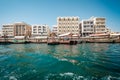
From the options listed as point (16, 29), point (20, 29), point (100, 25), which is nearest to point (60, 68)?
point (100, 25)

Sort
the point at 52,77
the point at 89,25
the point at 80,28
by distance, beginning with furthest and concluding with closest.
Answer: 1. the point at 80,28
2. the point at 89,25
3. the point at 52,77

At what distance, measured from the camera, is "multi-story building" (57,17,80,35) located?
326 feet

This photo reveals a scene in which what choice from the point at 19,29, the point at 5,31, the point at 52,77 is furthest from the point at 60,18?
the point at 52,77

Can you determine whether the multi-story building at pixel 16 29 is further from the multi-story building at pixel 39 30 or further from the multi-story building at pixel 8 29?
the multi-story building at pixel 39 30

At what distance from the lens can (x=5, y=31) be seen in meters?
113

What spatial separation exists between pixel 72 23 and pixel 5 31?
200 feet

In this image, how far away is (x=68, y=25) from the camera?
100m

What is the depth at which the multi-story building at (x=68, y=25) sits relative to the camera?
99.3 metres

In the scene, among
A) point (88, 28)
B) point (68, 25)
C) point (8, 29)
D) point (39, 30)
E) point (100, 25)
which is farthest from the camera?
point (8, 29)

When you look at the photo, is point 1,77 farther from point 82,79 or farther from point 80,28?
point 80,28

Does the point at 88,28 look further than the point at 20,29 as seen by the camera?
No

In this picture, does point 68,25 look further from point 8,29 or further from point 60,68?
point 60,68

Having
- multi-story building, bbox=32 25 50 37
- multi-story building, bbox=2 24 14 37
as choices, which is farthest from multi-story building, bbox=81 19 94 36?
multi-story building, bbox=2 24 14 37

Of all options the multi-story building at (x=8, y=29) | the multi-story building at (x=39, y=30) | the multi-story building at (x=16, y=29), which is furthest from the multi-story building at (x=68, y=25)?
the multi-story building at (x=8, y=29)
